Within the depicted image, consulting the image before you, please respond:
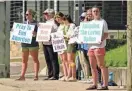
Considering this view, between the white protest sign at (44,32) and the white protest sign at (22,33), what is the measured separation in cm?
21

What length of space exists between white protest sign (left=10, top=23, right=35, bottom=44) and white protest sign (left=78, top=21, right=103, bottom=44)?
178cm

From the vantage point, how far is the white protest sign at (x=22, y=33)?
538 inches

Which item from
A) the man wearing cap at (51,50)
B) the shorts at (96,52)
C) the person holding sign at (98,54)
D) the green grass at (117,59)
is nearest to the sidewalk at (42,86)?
the person holding sign at (98,54)

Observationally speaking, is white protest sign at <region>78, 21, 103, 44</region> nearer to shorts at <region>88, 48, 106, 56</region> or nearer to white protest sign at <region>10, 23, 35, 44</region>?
shorts at <region>88, 48, 106, 56</region>

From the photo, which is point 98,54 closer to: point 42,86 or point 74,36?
point 42,86

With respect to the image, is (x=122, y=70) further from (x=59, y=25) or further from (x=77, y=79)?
(x=59, y=25)

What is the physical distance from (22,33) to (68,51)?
1489 mm

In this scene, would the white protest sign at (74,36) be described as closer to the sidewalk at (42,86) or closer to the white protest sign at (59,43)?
the white protest sign at (59,43)

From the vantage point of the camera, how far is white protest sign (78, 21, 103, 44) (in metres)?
11.5

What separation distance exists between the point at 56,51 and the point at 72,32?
685 millimetres

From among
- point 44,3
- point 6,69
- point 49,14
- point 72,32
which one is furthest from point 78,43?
point 44,3

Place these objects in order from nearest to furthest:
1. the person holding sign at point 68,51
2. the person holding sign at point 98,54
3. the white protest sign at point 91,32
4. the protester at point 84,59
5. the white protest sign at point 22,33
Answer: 1. the person holding sign at point 98,54
2. the white protest sign at point 91,32
3. the person holding sign at point 68,51
4. the protester at point 84,59
5. the white protest sign at point 22,33

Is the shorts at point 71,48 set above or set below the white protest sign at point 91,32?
below

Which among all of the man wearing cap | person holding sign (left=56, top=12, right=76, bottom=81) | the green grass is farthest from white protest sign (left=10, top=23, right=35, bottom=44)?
the green grass
